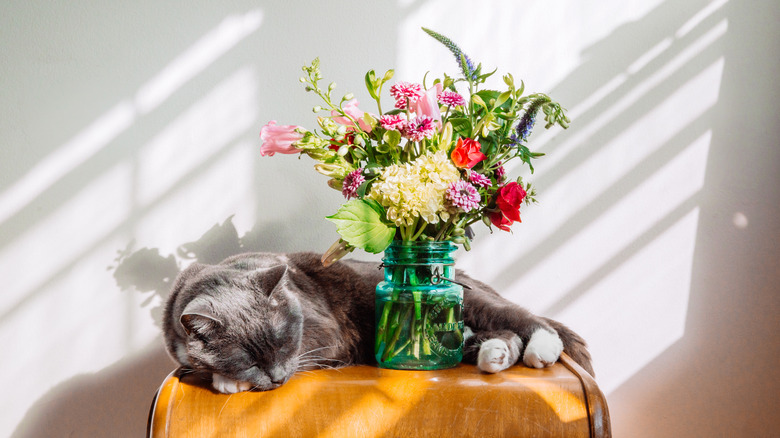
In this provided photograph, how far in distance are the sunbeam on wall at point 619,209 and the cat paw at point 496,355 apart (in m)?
0.47

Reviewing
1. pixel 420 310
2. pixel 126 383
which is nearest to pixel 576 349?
pixel 420 310

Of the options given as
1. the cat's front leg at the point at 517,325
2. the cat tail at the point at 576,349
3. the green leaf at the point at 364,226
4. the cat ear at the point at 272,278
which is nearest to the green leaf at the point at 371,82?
the green leaf at the point at 364,226

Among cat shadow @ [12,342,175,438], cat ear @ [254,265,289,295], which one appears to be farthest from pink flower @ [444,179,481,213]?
cat shadow @ [12,342,175,438]

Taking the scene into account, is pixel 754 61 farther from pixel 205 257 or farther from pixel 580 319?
pixel 205 257

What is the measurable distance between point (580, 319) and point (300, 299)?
0.86 m

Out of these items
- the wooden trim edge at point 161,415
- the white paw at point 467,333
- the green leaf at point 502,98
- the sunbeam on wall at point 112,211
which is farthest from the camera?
the sunbeam on wall at point 112,211

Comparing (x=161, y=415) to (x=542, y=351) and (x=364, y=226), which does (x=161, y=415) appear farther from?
(x=542, y=351)

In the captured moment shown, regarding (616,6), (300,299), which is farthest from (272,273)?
(616,6)

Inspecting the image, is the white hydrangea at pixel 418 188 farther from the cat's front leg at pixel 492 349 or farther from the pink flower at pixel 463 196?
the cat's front leg at pixel 492 349

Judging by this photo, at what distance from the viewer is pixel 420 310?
110 cm

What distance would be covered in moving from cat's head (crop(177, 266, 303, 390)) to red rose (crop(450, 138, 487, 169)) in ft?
1.31

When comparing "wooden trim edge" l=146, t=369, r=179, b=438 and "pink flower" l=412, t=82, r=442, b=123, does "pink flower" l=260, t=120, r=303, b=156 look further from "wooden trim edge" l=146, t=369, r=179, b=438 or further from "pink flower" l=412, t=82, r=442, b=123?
"wooden trim edge" l=146, t=369, r=179, b=438

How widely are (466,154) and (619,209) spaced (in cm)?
79

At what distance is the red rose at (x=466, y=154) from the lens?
1.01m
